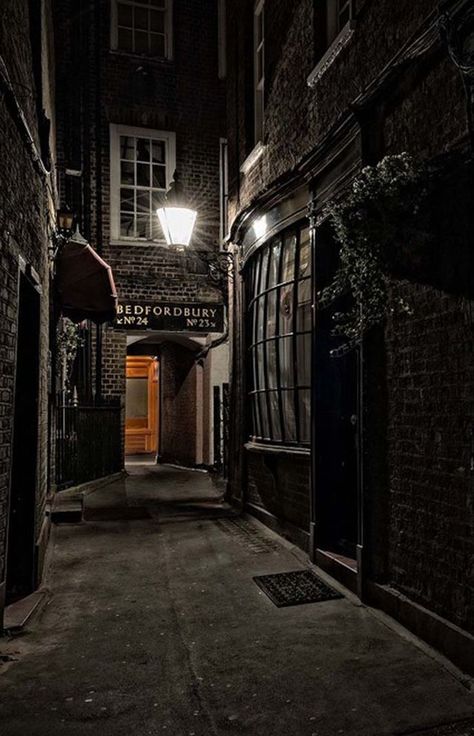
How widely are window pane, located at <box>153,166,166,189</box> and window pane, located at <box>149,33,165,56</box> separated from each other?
2718 millimetres

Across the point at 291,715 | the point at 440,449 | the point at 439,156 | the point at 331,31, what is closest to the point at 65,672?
the point at 291,715

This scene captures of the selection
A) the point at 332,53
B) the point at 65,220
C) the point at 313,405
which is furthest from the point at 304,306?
the point at 65,220

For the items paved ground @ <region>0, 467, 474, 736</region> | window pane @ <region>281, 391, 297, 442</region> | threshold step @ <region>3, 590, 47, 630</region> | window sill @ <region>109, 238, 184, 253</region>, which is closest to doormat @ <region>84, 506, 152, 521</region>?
paved ground @ <region>0, 467, 474, 736</region>

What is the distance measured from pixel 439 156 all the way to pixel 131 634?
152 inches

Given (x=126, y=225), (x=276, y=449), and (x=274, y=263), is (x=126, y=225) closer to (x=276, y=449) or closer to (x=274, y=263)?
(x=274, y=263)

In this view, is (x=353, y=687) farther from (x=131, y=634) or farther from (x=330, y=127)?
(x=330, y=127)

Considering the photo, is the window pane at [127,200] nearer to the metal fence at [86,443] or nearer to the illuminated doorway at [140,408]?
the metal fence at [86,443]

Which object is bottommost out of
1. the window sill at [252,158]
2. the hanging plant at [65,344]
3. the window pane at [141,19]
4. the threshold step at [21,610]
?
the threshold step at [21,610]

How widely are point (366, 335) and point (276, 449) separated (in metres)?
2.46

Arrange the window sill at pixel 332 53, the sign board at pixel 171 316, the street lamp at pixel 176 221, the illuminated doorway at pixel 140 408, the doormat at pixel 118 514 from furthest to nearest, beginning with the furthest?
the illuminated doorway at pixel 140 408, the sign board at pixel 171 316, the street lamp at pixel 176 221, the doormat at pixel 118 514, the window sill at pixel 332 53

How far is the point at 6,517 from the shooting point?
395 cm

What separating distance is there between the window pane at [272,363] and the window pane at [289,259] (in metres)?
0.82

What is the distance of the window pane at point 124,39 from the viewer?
12.9 metres


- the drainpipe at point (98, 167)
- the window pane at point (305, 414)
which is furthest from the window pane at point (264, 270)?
the drainpipe at point (98, 167)
